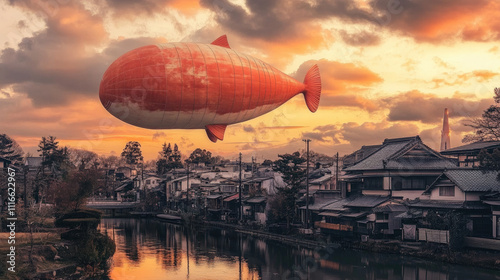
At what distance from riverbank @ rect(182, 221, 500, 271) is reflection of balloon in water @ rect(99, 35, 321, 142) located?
22551mm

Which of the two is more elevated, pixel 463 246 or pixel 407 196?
pixel 407 196

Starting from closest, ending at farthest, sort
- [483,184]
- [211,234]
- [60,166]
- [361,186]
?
[483,184] → [361,186] → [211,234] → [60,166]

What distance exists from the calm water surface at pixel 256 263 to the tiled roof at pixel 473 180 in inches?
262

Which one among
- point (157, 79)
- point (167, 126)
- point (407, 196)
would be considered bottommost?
point (407, 196)

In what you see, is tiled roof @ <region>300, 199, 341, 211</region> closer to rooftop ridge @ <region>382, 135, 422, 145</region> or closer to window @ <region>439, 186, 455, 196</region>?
rooftop ridge @ <region>382, 135, 422, 145</region>

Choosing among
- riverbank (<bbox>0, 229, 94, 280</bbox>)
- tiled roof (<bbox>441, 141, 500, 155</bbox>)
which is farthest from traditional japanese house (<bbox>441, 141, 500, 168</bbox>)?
riverbank (<bbox>0, 229, 94, 280</bbox>)

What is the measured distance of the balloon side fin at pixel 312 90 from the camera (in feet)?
55.6

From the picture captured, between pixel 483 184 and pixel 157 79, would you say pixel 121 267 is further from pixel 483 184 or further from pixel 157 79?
pixel 483 184

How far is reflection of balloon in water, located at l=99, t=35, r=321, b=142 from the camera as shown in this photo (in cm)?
1326

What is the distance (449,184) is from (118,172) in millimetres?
91086

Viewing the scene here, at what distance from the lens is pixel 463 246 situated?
33.7 meters

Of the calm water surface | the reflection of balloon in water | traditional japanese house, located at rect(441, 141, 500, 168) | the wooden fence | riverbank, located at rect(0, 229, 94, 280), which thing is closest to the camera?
the reflection of balloon in water

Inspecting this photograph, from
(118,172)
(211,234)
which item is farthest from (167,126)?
(118,172)

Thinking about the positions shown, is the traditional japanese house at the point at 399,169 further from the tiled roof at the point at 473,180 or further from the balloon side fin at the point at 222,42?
the balloon side fin at the point at 222,42
